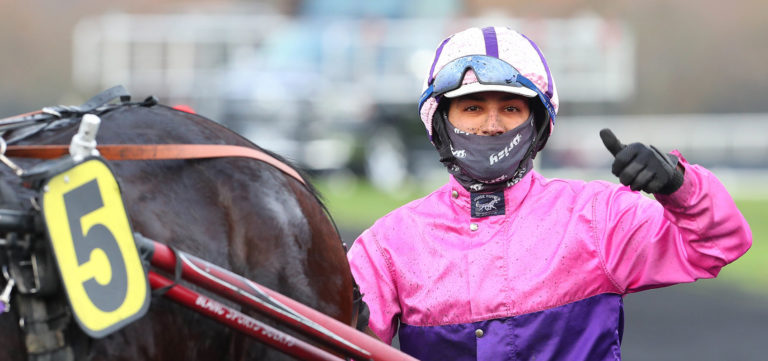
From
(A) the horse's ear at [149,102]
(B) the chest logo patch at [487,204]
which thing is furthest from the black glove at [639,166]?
(A) the horse's ear at [149,102]

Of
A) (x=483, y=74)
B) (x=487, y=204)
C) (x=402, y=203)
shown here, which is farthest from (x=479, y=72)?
(x=402, y=203)

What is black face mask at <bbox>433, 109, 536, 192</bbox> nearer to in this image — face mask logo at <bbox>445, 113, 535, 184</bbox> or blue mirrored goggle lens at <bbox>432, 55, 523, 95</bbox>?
face mask logo at <bbox>445, 113, 535, 184</bbox>

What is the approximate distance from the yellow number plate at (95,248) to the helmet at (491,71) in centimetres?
99

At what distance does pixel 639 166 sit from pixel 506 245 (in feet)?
1.76

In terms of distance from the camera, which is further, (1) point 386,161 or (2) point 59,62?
(2) point 59,62

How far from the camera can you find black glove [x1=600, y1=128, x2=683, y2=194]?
7.45ft

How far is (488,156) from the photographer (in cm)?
270

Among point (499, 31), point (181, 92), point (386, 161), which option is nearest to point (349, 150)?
point (386, 161)

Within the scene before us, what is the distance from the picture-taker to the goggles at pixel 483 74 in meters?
2.67

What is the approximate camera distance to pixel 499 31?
2.81 metres

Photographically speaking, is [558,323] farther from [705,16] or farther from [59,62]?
[705,16]

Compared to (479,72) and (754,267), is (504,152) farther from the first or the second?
(754,267)

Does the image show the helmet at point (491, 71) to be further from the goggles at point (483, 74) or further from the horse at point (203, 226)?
the horse at point (203, 226)

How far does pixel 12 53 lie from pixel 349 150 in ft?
44.4
